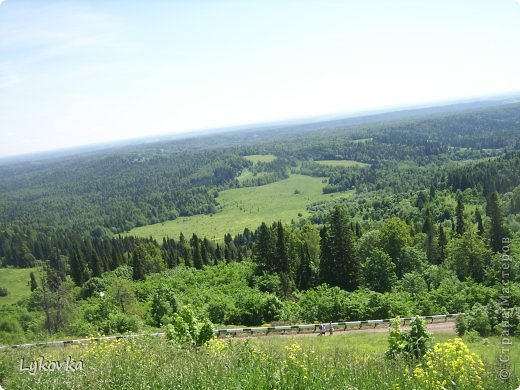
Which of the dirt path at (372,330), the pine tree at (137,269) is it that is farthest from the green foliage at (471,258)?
the pine tree at (137,269)

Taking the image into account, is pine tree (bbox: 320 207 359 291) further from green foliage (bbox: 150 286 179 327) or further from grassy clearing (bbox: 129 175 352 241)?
grassy clearing (bbox: 129 175 352 241)

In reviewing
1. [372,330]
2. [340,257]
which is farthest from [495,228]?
[372,330]

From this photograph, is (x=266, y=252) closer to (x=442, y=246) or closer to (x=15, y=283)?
(x=442, y=246)

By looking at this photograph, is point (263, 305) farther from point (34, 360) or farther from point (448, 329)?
point (34, 360)

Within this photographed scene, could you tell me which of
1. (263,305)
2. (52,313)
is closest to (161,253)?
(52,313)

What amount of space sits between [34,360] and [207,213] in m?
178

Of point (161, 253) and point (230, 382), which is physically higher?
point (230, 382)

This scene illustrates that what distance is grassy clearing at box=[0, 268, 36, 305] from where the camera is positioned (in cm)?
7556

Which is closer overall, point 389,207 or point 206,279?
point 206,279

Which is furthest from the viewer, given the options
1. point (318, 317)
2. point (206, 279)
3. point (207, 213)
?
point (207, 213)

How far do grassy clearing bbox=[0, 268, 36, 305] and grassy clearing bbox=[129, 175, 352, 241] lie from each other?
177 feet

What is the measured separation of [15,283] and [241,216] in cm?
9184

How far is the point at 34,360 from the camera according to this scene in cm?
833

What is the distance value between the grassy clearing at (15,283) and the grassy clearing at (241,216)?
54.1 meters
